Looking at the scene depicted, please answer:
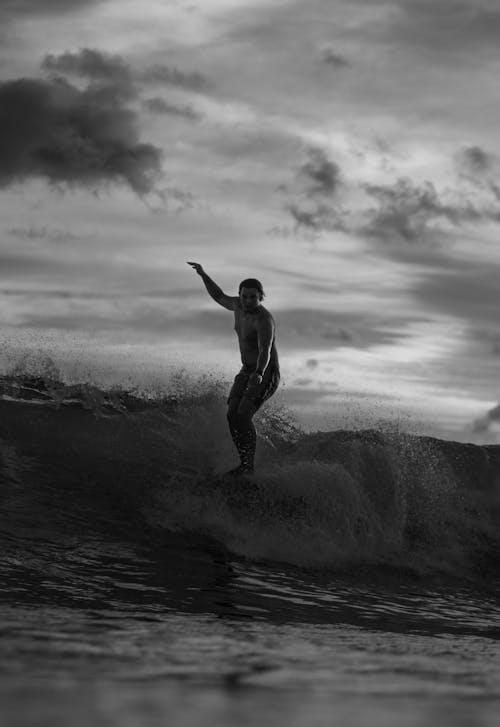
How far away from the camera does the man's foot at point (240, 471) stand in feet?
33.6

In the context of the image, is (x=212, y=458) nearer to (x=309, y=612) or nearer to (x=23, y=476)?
(x=23, y=476)

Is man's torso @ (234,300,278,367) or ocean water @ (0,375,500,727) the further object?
man's torso @ (234,300,278,367)

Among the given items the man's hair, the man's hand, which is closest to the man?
the man's hair

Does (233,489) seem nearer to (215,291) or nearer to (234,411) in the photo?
Answer: (234,411)

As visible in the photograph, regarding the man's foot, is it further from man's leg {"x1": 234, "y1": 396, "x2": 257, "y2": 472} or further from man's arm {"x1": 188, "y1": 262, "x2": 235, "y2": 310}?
man's arm {"x1": 188, "y1": 262, "x2": 235, "y2": 310}

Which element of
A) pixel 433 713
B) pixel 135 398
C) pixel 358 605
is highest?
pixel 135 398

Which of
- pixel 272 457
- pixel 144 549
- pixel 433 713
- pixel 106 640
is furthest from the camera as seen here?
pixel 272 457

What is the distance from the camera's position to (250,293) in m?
9.90

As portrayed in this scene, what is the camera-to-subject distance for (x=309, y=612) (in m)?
6.68

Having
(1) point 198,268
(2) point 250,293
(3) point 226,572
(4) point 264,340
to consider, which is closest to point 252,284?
(2) point 250,293

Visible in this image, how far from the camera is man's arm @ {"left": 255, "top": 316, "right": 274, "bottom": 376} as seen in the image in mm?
9820

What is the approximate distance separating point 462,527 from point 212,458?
136 inches

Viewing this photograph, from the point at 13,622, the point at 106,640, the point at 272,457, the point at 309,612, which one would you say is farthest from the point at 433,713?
the point at 272,457

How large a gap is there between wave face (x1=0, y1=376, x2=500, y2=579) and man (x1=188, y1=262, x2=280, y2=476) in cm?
52
